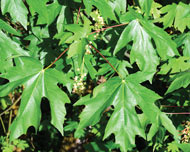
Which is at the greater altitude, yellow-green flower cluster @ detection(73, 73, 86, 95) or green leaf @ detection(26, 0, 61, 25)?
green leaf @ detection(26, 0, 61, 25)

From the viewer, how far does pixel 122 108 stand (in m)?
1.61

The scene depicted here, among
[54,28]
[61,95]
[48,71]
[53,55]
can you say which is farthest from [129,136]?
[54,28]

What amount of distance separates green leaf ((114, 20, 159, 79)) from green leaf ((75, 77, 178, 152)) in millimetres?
170

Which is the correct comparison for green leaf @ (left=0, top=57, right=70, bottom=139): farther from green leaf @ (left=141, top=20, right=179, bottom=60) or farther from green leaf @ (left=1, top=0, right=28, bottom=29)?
green leaf @ (left=141, top=20, right=179, bottom=60)

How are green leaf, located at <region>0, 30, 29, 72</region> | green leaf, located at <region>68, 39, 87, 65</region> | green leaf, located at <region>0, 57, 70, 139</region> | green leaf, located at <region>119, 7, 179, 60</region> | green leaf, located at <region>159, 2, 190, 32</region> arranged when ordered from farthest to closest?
green leaf, located at <region>159, 2, 190, 32</region> < green leaf, located at <region>119, 7, 179, 60</region> < green leaf, located at <region>0, 30, 29, 72</region> < green leaf, located at <region>0, 57, 70, 139</region> < green leaf, located at <region>68, 39, 87, 65</region>

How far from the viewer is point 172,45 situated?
1.77 metres

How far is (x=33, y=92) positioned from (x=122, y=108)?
647 millimetres

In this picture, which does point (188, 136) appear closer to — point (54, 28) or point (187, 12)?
point (187, 12)

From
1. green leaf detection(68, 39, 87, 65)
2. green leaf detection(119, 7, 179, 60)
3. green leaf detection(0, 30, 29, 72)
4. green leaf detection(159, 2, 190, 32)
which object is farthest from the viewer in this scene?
green leaf detection(159, 2, 190, 32)

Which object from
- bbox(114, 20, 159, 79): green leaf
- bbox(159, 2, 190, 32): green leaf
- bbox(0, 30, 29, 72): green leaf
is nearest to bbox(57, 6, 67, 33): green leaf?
bbox(0, 30, 29, 72): green leaf

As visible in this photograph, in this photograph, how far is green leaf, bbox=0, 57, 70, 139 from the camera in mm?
1508

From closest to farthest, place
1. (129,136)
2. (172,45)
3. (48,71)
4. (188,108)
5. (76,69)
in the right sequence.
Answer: (129,136) → (48,71) → (172,45) → (76,69) → (188,108)

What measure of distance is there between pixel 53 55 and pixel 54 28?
0.83 ft

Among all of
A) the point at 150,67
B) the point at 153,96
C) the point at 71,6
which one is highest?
the point at 71,6
